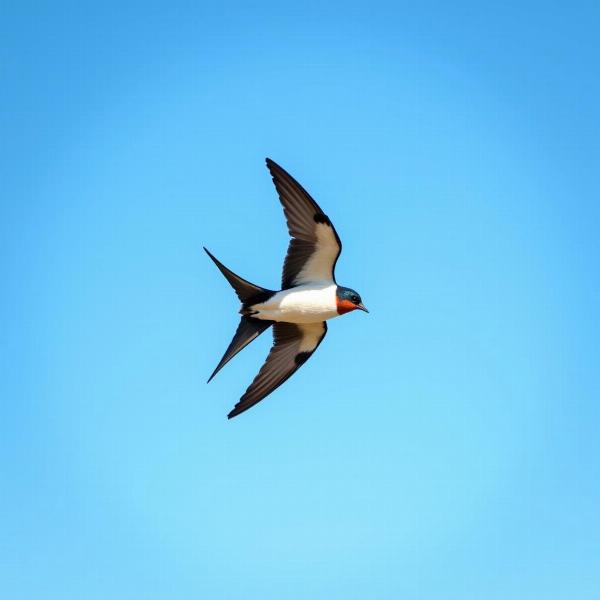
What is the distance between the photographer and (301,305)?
1570 centimetres

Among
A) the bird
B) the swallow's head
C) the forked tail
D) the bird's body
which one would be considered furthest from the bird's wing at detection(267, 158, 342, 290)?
the forked tail

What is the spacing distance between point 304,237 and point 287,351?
1793mm

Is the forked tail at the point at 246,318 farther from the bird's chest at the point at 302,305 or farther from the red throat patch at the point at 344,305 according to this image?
the red throat patch at the point at 344,305

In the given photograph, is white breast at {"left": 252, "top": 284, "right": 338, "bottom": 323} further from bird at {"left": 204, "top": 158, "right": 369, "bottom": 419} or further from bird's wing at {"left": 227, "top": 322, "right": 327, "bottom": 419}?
bird's wing at {"left": 227, "top": 322, "right": 327, "bottom": 419}

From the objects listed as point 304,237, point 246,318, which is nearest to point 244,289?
point 246,318

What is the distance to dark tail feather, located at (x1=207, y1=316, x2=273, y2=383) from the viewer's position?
1522 centimetres

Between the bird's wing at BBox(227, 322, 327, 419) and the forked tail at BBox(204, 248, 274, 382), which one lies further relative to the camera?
the bird's wing at BBox(227, 322, 327, 419)

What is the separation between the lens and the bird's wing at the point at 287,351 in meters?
16.3

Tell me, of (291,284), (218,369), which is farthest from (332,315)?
(218,369)

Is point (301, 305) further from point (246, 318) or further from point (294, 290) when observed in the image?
point (246, 318)

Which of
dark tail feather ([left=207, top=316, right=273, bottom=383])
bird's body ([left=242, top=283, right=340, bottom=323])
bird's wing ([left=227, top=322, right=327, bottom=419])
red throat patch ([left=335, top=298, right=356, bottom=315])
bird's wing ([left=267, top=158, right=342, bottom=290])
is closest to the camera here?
dark tail feather ([left=207, top=316, right=273, bottom=383])

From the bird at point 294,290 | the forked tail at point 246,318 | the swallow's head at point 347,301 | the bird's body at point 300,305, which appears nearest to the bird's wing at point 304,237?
the bird at point 294,290

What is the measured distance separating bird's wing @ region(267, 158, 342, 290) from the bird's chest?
9.6 inches

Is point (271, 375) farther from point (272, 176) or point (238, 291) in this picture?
point (272, 176)
